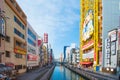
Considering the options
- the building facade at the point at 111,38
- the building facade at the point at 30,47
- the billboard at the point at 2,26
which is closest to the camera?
the billboard at the point at 2,26

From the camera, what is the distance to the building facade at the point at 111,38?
92312mm

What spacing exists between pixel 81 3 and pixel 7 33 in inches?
4969

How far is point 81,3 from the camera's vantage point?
7195 inches

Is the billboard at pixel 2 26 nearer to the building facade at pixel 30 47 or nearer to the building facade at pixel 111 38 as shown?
the building facade at pixel 111 38

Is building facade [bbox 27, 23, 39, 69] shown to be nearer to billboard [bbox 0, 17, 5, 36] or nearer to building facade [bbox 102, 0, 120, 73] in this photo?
building facade [bbox 102, 0, 120, 73]

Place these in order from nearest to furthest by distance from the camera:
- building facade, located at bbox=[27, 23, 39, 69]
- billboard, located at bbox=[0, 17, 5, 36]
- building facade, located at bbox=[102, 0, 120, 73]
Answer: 1. billboard, located at bbox=[0, 17, 5, 36]
2. building facade, located at bbox=[102, 0, 120, 73]
3. building facade, located at bbox=[27, 23, 39, 69]

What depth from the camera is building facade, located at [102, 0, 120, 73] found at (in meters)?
92.3

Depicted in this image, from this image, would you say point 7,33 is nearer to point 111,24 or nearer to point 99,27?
point 111,24

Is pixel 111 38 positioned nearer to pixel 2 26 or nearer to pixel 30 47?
pixel 30 47

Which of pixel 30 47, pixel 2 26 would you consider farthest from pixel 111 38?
pixel 2 26

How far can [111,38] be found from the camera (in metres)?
97.8

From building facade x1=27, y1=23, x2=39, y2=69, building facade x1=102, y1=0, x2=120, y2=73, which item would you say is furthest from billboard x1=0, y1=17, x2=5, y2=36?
building facade x1=27, y1=23, x2=39, y2=69

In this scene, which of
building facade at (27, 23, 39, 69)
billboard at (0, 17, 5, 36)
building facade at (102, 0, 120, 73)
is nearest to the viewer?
billboard at (0, 17, 5, 36)

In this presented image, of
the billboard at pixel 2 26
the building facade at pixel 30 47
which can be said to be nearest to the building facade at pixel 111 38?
the building facade at pixel 30 47
